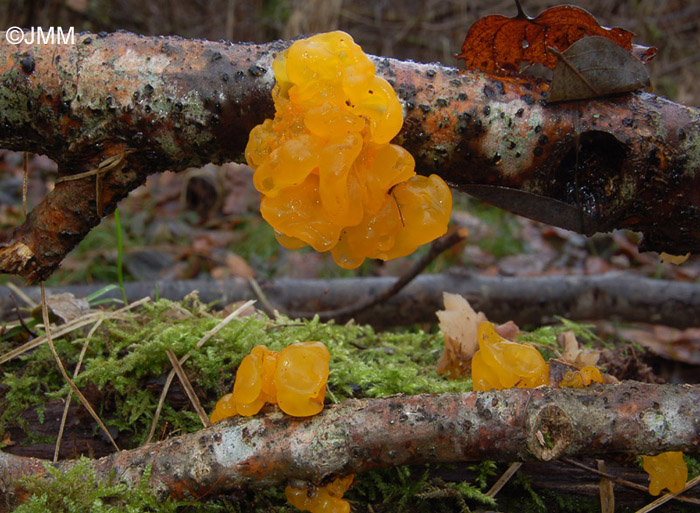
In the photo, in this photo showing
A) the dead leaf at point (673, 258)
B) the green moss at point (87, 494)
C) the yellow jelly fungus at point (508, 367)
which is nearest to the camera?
the green moss at point (87, 494)

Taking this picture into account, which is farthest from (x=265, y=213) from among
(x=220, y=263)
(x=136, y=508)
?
(x=220, y=263)

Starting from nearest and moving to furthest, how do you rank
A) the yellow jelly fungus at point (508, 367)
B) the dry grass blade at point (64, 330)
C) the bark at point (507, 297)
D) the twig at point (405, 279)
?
1. the yellow jelly fungus at point (508, 367)
2. the dry grass blade at point (64, 330)
3. the twig at point (405, 279)
4. the bark at point (507, 297)

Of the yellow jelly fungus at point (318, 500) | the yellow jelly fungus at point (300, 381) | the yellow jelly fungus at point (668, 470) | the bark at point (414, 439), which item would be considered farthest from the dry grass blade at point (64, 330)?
the yellow jelly fungus at point (668, 470)

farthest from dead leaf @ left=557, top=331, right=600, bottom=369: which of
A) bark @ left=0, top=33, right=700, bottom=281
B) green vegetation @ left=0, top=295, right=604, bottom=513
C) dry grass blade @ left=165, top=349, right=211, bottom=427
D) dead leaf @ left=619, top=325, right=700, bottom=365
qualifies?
dead leaf @ left=619, top=325, right=700, bottom=365

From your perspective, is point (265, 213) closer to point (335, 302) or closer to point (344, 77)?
point (344, 77)

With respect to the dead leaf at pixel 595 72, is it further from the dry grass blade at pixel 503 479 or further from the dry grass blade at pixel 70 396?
the dry grass blade at pixel 70 396

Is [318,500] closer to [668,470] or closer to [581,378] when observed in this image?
[581,378]

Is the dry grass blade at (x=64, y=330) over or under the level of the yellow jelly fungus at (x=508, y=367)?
under

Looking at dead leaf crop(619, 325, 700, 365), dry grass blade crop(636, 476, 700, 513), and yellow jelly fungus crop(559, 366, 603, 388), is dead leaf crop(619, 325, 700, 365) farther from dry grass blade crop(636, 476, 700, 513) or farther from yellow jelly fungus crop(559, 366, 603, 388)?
yellow jelly fungus crop(559, 366, 603, 388)
